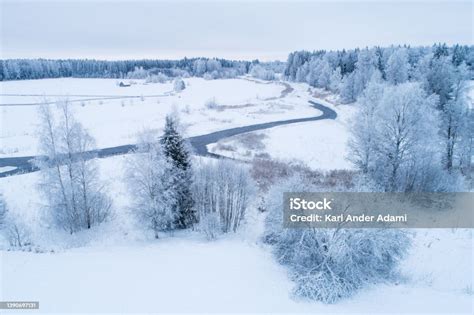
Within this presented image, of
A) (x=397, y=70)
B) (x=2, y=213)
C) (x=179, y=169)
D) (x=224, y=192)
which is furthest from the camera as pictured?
(x=397, y=70)

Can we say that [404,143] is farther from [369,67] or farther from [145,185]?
[369,67]

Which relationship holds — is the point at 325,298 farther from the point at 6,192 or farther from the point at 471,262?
the point at 6,192

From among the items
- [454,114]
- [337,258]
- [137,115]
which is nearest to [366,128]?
[454,114]

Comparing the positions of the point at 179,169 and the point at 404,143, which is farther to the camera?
the point at 404,143

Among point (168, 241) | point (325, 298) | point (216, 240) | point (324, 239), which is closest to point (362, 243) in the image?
point (324, 239)

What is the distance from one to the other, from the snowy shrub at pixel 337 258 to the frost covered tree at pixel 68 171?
46.5 feet

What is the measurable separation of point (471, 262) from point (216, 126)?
1511 inches

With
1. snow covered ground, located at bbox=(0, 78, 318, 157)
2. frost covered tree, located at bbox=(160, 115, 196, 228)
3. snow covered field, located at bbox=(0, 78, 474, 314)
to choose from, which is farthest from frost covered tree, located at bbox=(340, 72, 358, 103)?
frost covered tree, located at bbox=(160, 115, 196, 228)

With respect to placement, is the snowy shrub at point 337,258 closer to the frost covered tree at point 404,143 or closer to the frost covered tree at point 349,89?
the frost covered tree at point 404,143

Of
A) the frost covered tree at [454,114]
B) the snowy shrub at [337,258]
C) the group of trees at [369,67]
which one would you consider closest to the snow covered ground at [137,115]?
the group of trees at [369,67]

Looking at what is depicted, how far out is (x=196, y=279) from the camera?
45.7 ft

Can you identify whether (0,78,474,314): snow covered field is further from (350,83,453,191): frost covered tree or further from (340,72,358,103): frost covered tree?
(340,72,358,103): frost covered tree

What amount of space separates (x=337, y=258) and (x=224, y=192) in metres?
10.3

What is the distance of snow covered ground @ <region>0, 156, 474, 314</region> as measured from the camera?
A: 12117mm
